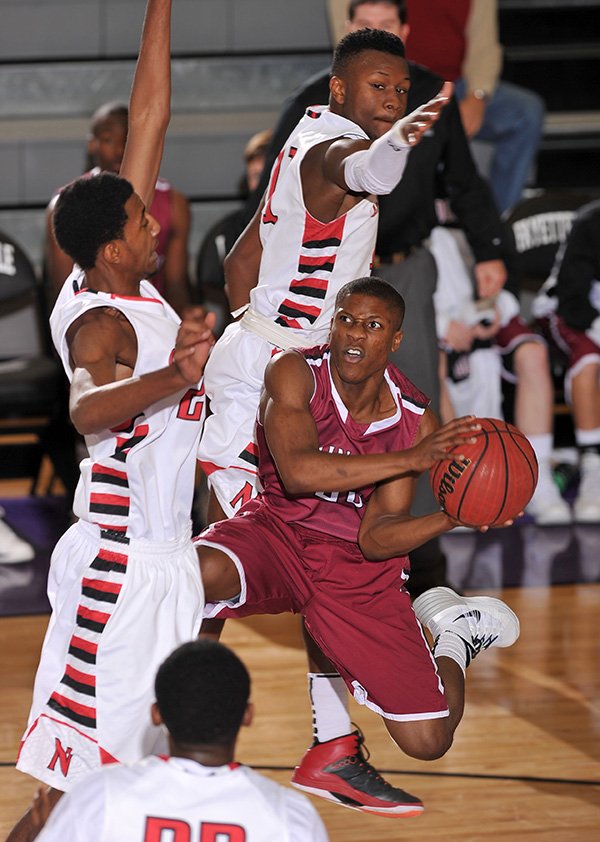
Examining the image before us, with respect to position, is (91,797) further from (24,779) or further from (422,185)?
(422,185)

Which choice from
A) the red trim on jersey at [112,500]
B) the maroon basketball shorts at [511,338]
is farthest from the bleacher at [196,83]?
the red trim on jersey at [112,500]

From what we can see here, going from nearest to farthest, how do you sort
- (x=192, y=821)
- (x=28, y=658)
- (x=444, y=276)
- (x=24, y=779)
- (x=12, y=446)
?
1. (x=192, y=821)
2. (x=24, y=779)
3. (x=28, y=658)
4. (x=444, y=276)
5. (x=12, y=446)

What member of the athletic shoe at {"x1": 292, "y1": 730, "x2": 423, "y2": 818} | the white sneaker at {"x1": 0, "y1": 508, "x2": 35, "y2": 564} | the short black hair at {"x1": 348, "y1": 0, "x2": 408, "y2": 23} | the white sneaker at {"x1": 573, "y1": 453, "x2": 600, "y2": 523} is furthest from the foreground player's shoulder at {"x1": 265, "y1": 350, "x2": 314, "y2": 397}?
the white sneaker at {"x1": 573, "y1": 453, "x2": 600, "y2": 523}

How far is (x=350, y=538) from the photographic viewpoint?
345 centimetres

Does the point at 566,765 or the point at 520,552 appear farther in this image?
the point at 520,552

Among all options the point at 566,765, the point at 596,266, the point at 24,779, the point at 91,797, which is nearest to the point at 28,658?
the point at 24,779

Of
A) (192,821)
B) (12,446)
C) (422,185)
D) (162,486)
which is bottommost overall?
(12,446)

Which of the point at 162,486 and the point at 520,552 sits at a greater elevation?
the point at 162,486

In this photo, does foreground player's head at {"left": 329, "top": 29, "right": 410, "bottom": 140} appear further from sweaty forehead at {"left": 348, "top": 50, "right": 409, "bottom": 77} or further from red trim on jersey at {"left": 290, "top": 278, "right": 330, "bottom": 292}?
red trim on jersey at {"left": 290, "top": 278, "right": 330, "bottom": 292}

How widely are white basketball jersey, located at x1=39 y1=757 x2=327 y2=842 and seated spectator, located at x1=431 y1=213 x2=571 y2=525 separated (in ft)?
15.8

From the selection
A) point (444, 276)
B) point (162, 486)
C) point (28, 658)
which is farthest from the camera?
point (444, 276)

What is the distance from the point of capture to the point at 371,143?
340 cm

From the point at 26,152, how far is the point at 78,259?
232 inches

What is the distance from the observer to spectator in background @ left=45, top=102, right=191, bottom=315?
659cm
